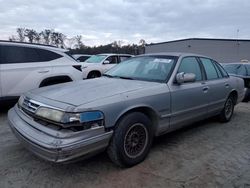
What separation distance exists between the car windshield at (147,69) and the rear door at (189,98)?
0.23m

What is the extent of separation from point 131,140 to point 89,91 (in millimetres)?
866

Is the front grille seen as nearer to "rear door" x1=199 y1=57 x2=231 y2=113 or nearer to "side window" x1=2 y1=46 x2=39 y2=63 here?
"side window" x1=2 y1=46 x2=39 y2=63

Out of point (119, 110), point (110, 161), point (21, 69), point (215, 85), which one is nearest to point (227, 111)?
point (215, 85)

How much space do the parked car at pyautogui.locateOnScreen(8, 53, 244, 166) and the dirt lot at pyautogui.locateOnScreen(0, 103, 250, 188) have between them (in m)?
0.26

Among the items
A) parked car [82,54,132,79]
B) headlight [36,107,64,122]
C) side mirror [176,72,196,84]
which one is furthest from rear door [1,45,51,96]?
parked car [82,54,132,79]

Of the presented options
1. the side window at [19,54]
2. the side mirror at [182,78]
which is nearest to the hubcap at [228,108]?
the side mirror at [182,78]

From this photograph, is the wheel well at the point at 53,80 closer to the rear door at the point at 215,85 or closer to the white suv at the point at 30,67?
the white suv at the point at 30,67

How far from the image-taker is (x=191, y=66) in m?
4.63

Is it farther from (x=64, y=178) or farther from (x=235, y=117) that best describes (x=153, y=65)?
(x=235, y=117)

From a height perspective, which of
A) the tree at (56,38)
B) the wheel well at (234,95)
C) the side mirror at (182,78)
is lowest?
the wheel well at (234,95)

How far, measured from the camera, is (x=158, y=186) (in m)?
2.92

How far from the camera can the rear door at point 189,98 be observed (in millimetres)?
3951

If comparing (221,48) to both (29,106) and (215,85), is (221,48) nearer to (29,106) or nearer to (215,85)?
(215,85)

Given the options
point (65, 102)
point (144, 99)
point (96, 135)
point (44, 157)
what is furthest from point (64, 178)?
point (144, 99)
